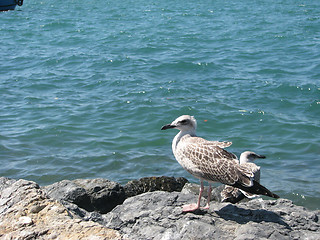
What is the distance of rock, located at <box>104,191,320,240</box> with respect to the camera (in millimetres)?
5273

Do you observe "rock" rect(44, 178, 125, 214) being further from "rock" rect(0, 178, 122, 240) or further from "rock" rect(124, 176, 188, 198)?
"rock" rect(0, 178, 122, 240)

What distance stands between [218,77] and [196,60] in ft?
9.75

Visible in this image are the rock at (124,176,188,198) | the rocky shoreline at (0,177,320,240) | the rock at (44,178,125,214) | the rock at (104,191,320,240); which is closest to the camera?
the rocky shoreline at (0,177,320,240)

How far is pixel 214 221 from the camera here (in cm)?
567

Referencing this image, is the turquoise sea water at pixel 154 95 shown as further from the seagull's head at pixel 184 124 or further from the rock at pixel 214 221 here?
the seagull's head at pixel 184 124

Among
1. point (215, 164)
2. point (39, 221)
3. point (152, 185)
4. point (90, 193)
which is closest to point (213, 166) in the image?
point (215, 164)

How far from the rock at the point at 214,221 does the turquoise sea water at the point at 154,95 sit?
3.45 meters

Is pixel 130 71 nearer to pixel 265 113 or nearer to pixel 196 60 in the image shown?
pixel 196 60

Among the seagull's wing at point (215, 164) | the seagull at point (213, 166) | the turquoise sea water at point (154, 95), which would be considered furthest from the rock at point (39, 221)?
the turquoise sea water at point (154, 95)

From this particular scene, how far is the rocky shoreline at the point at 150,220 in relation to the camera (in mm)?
4629

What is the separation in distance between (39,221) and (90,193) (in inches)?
125

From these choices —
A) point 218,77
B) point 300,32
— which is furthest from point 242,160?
point 300,32

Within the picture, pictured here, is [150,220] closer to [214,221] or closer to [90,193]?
[214,221]

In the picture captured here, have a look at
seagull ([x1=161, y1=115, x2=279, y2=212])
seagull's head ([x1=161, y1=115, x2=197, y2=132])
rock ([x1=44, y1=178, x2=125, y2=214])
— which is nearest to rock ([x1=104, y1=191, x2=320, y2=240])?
seagull ([x1=161, y1=115, x2=279, y2=212])
